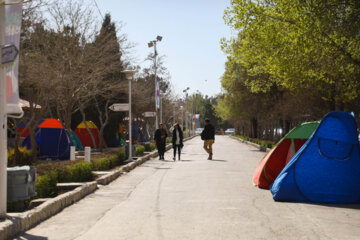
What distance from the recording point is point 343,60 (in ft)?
55.0

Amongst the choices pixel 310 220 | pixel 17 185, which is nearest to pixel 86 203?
pixel 17 185

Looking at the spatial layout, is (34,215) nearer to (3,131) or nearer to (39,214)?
(39,214)

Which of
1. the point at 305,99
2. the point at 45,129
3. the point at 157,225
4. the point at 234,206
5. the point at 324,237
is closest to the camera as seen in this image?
the point at 324,237

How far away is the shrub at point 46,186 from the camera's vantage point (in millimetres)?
10344

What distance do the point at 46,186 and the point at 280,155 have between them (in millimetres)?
5454

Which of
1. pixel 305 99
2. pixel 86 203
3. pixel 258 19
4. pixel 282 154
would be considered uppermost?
pixel 258 19

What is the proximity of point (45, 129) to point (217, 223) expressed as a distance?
19.3 meters

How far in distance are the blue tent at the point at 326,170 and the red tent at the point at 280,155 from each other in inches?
73.1

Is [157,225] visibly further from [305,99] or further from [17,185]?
[305,99]

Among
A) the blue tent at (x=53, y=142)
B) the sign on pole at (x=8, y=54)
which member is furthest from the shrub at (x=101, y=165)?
the sign on pole at (x=8, y=54)

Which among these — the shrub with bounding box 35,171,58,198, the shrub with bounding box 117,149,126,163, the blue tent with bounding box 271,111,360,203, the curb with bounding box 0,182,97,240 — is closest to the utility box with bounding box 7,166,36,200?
the curb with bounding box 0,182,97,240

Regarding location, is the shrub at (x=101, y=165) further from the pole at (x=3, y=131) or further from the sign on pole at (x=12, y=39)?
the pole at (x=3, y=131)

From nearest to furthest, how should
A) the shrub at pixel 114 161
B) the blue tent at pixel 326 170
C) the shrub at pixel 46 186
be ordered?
the blue tent at pixel 326 170 → the shrub at pixel 46 186 → the shrub at pixel 114 161

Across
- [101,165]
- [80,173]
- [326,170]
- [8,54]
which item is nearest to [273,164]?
[326,170]
